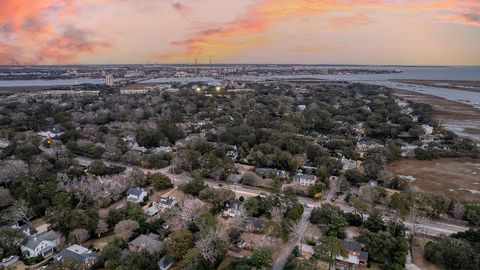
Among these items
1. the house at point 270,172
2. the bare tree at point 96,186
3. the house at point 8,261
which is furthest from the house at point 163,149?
the house at point 8,261

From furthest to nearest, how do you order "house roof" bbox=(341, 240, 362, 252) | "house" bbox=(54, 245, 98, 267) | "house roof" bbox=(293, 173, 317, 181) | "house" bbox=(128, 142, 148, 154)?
"house" bbox=(128, 142, 148, 154) < "house roof" bbox=(293, 173, 317, 181) < "house roof" bbox=(341, 240, 362, 252) < "house" bbox=(54, 245, 98, 267)

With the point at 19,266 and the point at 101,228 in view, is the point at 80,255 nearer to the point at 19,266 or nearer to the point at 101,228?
the point at 101,228

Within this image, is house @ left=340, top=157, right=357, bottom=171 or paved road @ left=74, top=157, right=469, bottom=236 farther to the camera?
house @ left=340, top=157, right=357, bottom=171

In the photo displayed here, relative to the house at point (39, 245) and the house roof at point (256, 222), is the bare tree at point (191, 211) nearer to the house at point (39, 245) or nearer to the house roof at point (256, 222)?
the house roof at point (256, 222)

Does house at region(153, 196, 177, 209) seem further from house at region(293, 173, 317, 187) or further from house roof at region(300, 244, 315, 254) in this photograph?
house at region(293, 173, 317, 187)

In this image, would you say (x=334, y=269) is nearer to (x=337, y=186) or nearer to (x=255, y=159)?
(x=337, y=186)

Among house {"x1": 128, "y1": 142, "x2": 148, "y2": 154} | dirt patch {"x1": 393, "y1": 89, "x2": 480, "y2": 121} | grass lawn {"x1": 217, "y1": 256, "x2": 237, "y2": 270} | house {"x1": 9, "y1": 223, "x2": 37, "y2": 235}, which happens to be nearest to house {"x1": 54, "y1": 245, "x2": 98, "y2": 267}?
house {"x1": 9, "y1": 223, "x2": 37, "y2": 235}

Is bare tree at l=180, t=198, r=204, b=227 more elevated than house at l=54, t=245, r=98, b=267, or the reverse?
bare tree at l=180, t=198, r=204, b=227
